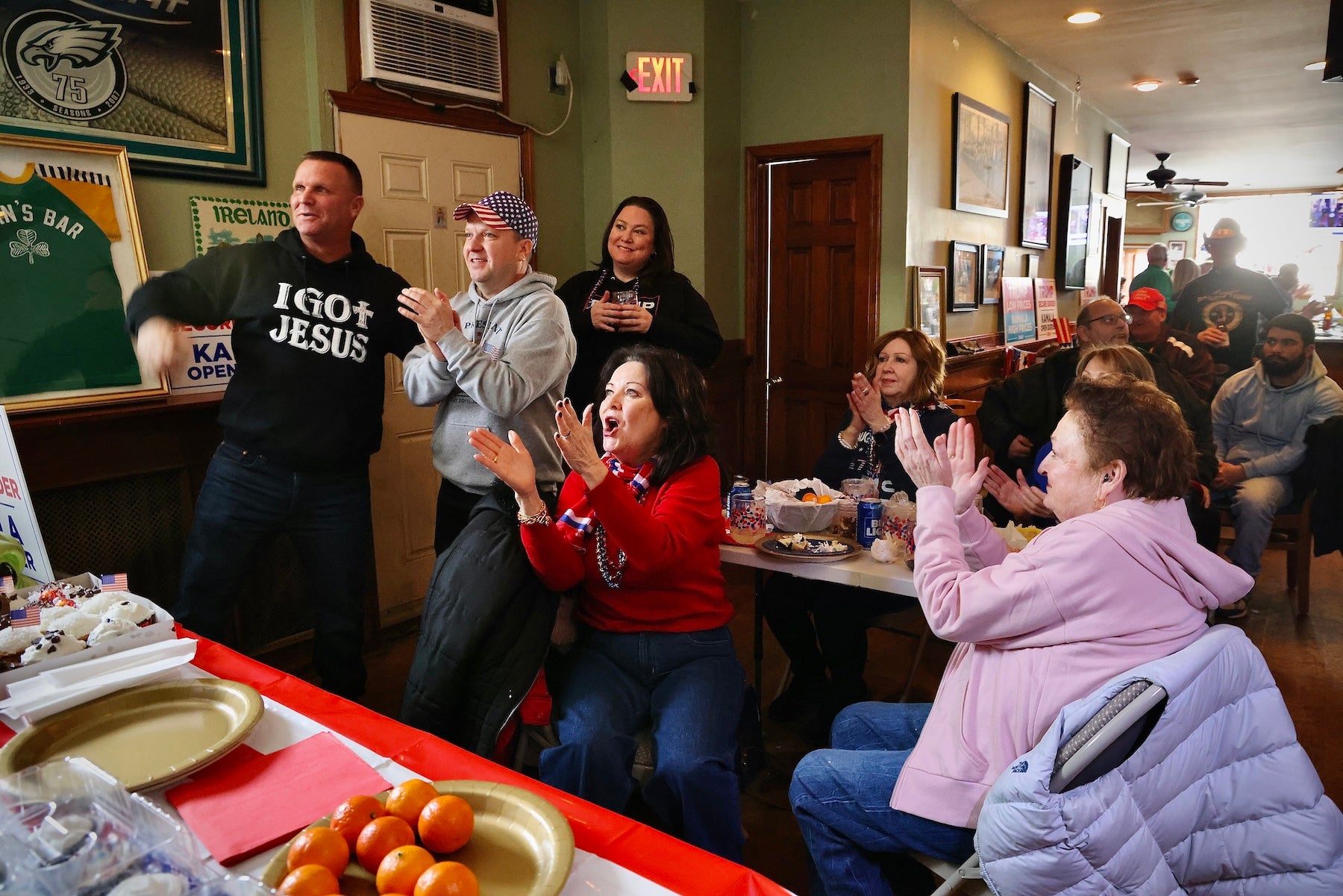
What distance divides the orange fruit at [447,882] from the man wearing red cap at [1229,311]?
501cm

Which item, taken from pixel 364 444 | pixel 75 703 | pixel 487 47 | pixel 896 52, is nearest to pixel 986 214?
pixel 896 52

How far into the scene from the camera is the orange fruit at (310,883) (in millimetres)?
805

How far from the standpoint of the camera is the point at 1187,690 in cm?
111

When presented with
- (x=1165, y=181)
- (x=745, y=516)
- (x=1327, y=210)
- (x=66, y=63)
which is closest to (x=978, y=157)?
(x=745, y=516)

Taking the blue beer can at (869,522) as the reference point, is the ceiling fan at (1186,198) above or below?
above

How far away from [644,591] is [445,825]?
39.2 inches

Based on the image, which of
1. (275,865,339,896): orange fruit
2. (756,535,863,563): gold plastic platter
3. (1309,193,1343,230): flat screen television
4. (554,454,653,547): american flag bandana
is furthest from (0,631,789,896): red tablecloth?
(1309,193,1343,230): flat screen television

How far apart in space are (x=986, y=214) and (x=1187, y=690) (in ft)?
17.0

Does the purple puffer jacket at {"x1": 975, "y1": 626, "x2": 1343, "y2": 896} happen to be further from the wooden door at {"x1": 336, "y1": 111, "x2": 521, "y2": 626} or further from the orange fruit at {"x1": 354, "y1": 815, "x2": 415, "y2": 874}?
the wooden door at {"x1": 336, "y1": 111, "x2": 521, "y2": 626}

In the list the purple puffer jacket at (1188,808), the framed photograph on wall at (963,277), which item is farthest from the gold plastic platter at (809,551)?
the framed photograph on wall at (963,277)

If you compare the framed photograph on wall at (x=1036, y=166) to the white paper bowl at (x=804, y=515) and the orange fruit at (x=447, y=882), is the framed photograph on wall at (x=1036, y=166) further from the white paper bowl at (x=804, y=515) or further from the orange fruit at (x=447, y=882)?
the orange fruit at (x=447, y=882)

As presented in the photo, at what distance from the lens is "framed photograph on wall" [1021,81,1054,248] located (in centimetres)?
633

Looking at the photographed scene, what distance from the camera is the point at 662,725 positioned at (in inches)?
67.4

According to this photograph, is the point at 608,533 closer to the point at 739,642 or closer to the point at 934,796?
the point at 934,796
